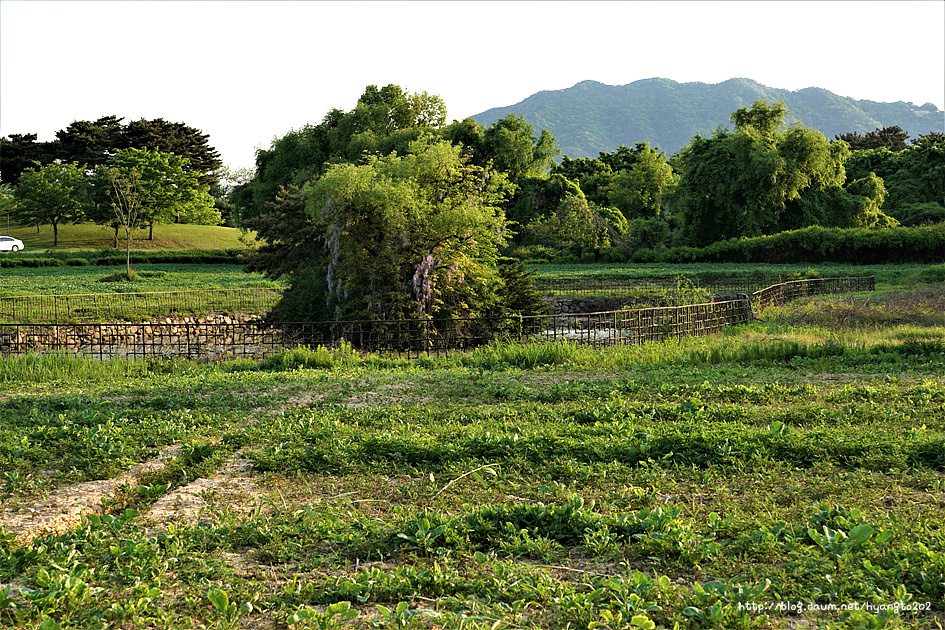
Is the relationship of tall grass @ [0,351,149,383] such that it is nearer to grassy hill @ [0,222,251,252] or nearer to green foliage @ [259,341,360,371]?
green foliage @ [259,341,360,371]

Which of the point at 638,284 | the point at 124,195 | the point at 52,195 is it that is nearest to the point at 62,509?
the point at 638,284

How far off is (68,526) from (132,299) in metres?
27.5

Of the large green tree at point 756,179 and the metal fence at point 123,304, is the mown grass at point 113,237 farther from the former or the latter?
the large green tree at point 756,179

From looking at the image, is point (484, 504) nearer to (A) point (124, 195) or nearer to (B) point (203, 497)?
(B) point (203, 497)

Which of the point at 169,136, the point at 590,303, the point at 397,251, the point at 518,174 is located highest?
the point at 169,136

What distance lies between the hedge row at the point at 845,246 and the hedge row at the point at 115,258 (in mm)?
33767

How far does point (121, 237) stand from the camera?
6631 cm

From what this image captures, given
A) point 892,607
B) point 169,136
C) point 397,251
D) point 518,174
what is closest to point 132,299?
point 397,251

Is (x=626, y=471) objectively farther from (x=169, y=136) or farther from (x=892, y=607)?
(x=169, y=136)

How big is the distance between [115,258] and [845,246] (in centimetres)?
4955

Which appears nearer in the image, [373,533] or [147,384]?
[373,533]

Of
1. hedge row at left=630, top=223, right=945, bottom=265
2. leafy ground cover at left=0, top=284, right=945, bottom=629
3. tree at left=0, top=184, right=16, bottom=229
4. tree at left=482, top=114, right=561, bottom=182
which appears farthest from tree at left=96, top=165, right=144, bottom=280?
leafy ground cover at left=0, top=284, right=945, bottom=629

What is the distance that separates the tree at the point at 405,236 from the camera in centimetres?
1900

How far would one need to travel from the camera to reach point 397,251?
1941 cm
